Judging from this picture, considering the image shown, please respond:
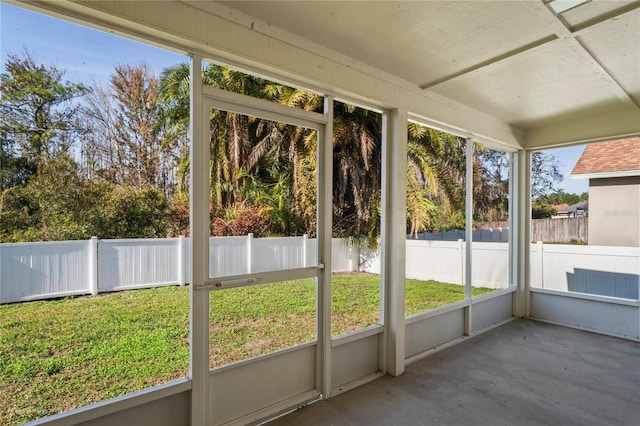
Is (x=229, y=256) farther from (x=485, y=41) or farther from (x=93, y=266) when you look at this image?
(x=485, y=41)

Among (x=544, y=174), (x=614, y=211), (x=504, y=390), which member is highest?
(x=544, y=174)

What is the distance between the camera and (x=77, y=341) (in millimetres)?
2354

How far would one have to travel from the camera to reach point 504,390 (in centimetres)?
262

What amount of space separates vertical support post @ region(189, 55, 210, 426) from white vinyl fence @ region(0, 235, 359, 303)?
12 centimetres

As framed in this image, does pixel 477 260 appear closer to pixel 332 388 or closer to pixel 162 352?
pixel 332 388

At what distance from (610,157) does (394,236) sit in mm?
3411

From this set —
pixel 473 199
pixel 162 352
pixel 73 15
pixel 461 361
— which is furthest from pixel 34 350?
pixel 473 199

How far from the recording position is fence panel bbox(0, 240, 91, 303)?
→ 191 centimetres

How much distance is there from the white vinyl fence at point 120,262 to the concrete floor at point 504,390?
3.60 feet

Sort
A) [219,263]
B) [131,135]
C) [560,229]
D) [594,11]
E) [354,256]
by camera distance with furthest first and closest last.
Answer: [560,229], [354,256], [131,135], [219,263], [594,11]

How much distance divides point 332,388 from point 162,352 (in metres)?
1.33

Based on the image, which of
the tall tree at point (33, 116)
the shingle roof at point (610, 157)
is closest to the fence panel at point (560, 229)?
the shingle roof at point (610, 157)

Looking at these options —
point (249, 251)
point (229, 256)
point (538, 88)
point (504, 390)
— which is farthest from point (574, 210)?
point (229, 256)

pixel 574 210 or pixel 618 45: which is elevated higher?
pixel 618 45
